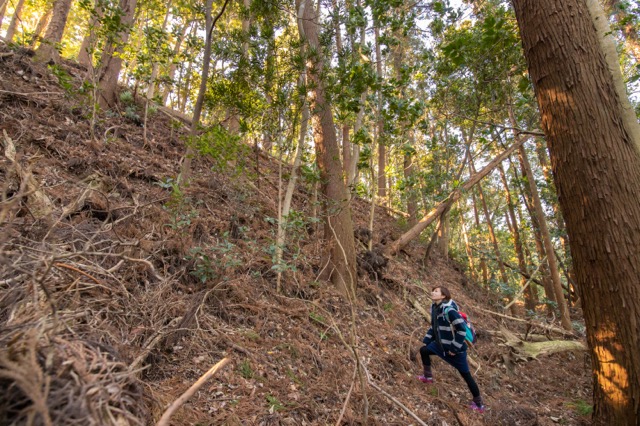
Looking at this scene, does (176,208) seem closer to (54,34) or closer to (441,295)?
(441,295)

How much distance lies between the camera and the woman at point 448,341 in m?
4.34

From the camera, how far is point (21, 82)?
6.62m

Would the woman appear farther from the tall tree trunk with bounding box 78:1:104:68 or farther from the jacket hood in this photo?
the tall tree trunk with bounding box 78:1:104:68

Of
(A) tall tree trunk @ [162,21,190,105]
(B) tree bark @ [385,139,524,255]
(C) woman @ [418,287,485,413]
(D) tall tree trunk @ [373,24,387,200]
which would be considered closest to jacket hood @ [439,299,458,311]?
(C) woman @ [418,287,485,413]

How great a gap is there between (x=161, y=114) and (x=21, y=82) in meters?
3.16

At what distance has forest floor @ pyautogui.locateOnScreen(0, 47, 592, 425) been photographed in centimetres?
153

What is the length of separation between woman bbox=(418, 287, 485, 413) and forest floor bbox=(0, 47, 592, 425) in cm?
25

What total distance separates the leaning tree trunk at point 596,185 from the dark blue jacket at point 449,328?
1.51 meters

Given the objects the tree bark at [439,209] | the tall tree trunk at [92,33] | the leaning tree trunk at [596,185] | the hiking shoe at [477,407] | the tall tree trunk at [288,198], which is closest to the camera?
the leaning tree trunk at [596,185]

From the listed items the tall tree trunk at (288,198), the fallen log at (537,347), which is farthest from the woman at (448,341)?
the fallen log at (537,347)

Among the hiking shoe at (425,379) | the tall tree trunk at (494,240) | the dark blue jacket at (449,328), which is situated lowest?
the hiking shoe at (425,379)

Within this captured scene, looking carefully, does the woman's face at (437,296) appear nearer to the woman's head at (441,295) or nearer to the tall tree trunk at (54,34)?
the woman's head at (441,295)

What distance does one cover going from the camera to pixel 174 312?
3695mm

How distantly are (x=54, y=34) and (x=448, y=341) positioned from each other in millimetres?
10525
